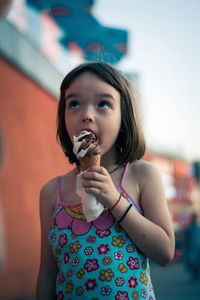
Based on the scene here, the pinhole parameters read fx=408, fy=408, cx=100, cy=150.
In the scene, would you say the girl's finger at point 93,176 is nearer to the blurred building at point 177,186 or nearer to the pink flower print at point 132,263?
the pink flower print at point 132,263

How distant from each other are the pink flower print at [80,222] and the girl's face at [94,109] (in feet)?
0.76

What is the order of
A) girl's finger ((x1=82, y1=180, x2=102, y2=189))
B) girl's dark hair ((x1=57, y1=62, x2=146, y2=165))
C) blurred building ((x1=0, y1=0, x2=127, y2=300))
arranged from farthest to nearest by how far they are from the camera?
blurred building ((x1=0, y1=0, x2=127, y2=300)) → girl's dark hair ((x1=57, y1=62, x2=146, y2=165)) → girl's finger ((x1=82, y1=180, x2=102, y2=189))

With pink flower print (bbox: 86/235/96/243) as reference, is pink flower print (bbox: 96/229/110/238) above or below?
above

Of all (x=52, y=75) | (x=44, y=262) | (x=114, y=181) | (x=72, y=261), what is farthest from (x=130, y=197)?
(x=52, y=75)

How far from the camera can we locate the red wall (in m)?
5.98

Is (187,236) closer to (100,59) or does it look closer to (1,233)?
(1,233)

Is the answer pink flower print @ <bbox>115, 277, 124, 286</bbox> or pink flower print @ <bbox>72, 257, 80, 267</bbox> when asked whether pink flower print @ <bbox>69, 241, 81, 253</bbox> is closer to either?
pink flower print @ <bbox>72, 257, 80, 267</bbox>

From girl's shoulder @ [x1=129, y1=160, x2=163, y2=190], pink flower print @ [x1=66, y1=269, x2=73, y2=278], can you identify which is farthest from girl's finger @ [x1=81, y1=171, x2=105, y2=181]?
pink flower print @ [x1=66, y1=269, x2=73, y2=278]

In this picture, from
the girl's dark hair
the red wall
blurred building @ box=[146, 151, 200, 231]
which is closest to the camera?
the girl's dark hair

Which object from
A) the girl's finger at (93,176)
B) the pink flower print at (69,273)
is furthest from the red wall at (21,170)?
the girl's finger at (93,176)

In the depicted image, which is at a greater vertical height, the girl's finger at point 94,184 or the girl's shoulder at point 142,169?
the girl's shoulder at point 142,169

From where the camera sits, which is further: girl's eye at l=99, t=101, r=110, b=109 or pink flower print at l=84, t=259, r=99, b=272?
girl's eye at l=99, t=101, r=110, b=109

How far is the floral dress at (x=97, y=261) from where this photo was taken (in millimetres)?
1321

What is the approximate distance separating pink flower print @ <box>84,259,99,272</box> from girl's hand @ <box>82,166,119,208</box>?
19cm
